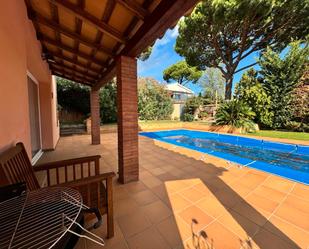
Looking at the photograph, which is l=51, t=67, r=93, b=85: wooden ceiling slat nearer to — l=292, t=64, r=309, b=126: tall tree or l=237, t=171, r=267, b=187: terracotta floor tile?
l=237, t=171, r=267, b=187: terracotta floor tile

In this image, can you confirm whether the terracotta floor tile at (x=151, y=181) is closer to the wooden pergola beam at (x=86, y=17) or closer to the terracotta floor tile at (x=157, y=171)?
the terracotta floor tile at (x=157, y=171)

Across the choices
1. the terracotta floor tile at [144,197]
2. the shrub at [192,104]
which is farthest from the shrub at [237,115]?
the terracotta floor tile at [144,197]

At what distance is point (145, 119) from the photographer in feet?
43.1

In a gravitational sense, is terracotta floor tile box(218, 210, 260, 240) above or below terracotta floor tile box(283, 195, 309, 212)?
below

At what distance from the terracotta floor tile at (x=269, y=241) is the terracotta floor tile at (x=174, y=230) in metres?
0.73

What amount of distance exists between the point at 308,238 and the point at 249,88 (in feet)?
30.6

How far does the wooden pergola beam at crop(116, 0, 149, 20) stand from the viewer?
189 cm

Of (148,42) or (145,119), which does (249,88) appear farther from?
(148,42)

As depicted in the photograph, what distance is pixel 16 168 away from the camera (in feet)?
5.11

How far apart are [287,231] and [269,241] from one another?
0.33 meters

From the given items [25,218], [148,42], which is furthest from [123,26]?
[25,218]

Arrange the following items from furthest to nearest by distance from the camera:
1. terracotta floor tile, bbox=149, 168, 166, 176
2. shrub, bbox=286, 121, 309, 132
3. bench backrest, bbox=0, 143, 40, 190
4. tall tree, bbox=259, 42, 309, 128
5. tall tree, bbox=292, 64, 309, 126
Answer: tall tree, bbox=259, 42, 309, 128, shrub, bbox=286, 121, 309, 132, tall tree, bbox=292, 64, 309, 126, terracotta floor tile, bbox=149, 168, 166, 176, bench backrest, bbox=0, 143, 40, 190

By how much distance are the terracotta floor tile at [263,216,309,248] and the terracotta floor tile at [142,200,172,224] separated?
121 cm

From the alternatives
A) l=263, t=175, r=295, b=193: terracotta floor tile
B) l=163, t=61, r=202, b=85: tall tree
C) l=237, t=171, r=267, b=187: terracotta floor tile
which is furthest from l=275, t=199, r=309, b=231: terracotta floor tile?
l=163, t=61, r=202, b=85: tall tree
